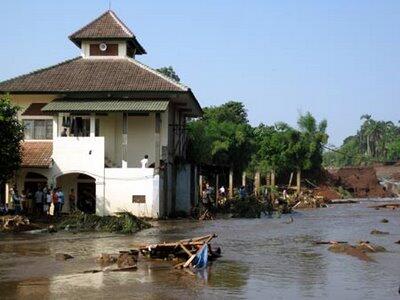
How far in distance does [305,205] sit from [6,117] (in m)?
30.5

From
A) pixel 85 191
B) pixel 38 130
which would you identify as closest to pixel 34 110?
pixel 38 130

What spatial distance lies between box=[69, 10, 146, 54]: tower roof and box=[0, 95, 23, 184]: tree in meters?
9.91

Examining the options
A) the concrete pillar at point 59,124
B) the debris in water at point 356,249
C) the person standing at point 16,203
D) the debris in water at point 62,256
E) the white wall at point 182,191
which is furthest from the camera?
the white wall at point 182,191

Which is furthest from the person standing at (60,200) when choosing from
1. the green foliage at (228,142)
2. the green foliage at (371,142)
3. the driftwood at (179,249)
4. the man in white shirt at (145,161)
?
the green foliage at (371,142)

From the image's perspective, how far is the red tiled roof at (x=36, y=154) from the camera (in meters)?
32.2

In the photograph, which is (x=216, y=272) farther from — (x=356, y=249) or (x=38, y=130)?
(x=38, y=130)

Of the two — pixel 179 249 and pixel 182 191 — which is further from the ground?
pixel 182 191

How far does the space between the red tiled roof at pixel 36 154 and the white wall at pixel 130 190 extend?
10.8ft

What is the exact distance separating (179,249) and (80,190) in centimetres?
1867

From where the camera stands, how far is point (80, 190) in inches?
1363

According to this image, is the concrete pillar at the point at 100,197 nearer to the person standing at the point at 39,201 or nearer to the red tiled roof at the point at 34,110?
the person standing at the point at 39,201

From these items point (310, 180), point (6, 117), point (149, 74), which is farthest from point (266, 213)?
point (310, 180)

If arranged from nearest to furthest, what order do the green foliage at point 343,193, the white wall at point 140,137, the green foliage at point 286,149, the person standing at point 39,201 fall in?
the person standing at point 39,201 < the white wall at point 140,137 < the green foliage at point 286,149 < the green foliage at point 343,193

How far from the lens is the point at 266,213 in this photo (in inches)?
1531
